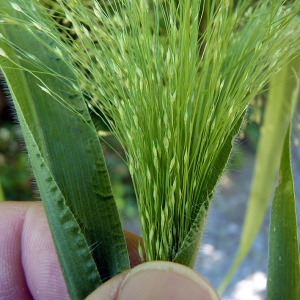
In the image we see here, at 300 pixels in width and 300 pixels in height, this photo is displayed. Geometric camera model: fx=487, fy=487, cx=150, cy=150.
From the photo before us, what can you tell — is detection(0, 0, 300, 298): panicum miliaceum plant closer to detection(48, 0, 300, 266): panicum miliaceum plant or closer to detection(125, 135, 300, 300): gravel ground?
detection(48, 0, 300, 266): panicum miliaceum plant

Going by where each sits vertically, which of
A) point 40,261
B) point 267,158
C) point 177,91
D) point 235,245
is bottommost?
point 235,245

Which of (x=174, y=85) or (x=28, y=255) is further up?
(x=174, y=85)

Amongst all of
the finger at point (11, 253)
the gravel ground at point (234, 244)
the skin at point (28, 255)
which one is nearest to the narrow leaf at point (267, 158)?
the skin at point (28, 255)

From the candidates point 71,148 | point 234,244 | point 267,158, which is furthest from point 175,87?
point 234,244

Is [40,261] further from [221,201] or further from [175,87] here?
[221,201]

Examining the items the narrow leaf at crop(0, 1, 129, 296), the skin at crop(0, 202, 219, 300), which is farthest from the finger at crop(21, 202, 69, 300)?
the narrow leaf at crop(0, 1, 129, 296)

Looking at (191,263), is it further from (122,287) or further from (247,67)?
(247,67)

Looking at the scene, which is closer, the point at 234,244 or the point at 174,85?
the point at 174,85
